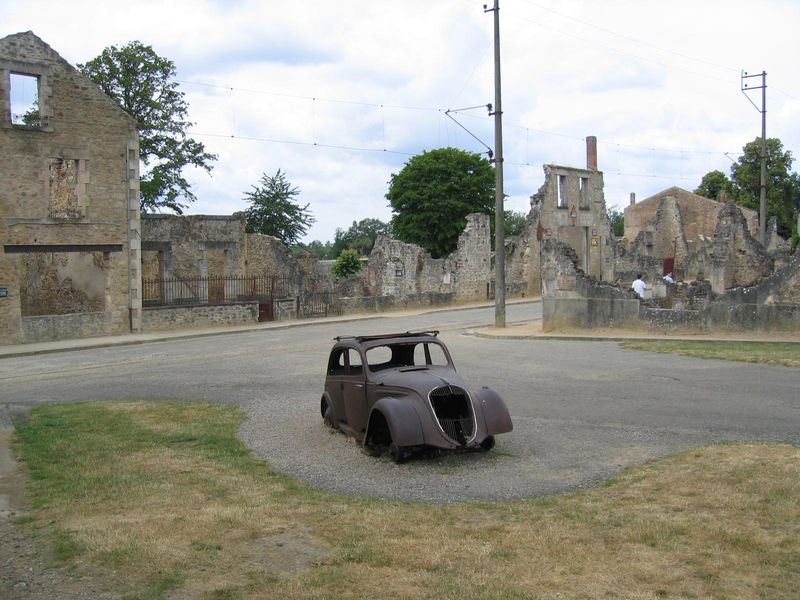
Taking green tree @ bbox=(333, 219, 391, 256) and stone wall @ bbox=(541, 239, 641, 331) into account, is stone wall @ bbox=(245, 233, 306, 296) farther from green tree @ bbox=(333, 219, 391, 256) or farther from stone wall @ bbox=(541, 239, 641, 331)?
green tree @ bbox=(333, 219, 391, 256)

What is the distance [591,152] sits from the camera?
49062mm

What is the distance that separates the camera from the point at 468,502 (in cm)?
743

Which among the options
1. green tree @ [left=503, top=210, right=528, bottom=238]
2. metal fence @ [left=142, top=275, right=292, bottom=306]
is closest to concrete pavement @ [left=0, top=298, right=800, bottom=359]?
metal fence @ [left=142, top=275, right=292, bottom=306]

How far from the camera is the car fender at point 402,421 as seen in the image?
8.70 metres

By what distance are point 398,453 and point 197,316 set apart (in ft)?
76.1

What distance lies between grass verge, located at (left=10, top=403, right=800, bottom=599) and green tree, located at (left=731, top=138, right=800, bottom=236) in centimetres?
6631

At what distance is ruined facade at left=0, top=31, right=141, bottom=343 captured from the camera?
86.4 feet

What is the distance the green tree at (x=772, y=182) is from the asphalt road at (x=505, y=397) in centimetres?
5394

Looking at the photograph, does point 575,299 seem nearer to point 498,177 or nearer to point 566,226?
point 498,177

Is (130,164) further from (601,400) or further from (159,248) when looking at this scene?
(601,400)

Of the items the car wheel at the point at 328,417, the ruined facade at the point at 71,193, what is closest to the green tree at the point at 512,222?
the ruined facade at the point at 71,193

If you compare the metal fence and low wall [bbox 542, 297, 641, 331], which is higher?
the metal fence

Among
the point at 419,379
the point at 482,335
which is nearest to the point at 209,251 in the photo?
the point at 482,335

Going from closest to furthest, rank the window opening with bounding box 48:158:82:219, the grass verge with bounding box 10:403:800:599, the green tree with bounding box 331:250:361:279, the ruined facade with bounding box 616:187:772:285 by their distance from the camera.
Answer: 1. the grass verge with bounding box 10:403:800:599
2. the window opening with bounding box 48:158:82:219
3. the ruined facade with bounding box 616:187:772:285
4. the green tree with bounding box 331:250:361:279
